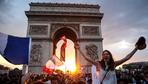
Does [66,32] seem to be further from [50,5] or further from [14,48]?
[14,48]

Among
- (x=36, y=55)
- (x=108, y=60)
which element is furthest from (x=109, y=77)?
(x=36, y=55)

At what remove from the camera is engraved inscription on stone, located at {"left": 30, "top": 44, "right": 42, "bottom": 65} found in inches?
898

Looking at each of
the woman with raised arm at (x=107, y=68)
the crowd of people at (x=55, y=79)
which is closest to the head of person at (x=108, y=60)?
the woman with raised arm at (x=107, y=68)

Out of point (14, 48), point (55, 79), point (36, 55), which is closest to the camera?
point (14, 48)

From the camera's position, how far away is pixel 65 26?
24.8m

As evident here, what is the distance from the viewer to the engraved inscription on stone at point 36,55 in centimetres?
2280

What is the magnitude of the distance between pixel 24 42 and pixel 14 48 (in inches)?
12.5

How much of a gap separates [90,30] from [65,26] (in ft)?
9.57

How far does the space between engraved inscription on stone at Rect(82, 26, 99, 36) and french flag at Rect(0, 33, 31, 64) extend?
1955cm

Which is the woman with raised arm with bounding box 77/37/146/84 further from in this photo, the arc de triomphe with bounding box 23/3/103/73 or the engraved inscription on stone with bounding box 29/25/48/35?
the engraved inscription on stone with bounding box 29/25/48/35

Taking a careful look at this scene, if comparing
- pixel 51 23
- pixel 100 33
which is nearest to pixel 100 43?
pixel 100 33

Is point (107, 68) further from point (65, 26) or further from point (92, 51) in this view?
point (65, 26)

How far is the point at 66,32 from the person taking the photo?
85.9 ft

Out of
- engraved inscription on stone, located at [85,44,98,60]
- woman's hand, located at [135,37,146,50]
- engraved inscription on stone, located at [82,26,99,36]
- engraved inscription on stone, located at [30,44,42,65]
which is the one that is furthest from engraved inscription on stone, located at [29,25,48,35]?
woman's hand, located at [135,37,146,50]
